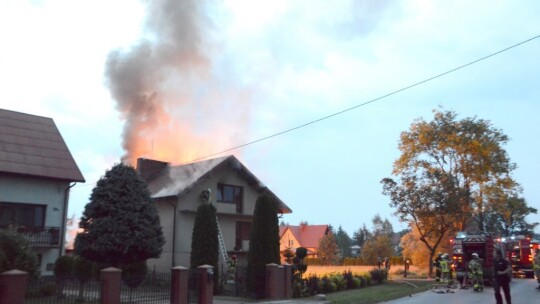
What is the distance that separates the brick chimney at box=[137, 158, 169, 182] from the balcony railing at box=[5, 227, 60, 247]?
724 cm

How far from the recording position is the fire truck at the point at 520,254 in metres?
31.5

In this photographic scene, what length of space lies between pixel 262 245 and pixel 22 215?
41.2 ft

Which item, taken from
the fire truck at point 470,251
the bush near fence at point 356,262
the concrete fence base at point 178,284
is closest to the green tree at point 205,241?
the concrete fence base at point 178,284

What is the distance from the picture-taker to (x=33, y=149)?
25328 mm

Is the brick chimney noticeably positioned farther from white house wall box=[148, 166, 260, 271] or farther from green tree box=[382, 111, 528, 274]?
green tree box=[382, 111, 528, 274]

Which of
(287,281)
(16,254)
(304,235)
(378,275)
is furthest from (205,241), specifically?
(304,235)

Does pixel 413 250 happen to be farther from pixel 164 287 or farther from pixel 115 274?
pixel 115 274

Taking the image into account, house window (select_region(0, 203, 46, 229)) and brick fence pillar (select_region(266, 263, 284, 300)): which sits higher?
house window (select_region(0, 203, 46, 229))

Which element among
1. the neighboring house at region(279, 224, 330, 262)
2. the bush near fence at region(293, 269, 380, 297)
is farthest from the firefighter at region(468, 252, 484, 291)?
the neighboring house at region(279, 224, 330, 262)

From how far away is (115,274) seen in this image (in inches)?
522

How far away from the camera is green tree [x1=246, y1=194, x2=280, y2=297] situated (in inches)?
731

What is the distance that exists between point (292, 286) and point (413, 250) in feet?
83.1

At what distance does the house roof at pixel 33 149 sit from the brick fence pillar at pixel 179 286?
12.2m

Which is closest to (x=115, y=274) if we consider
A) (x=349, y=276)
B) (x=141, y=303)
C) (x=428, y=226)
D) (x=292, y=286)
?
(x=141, y=303)
